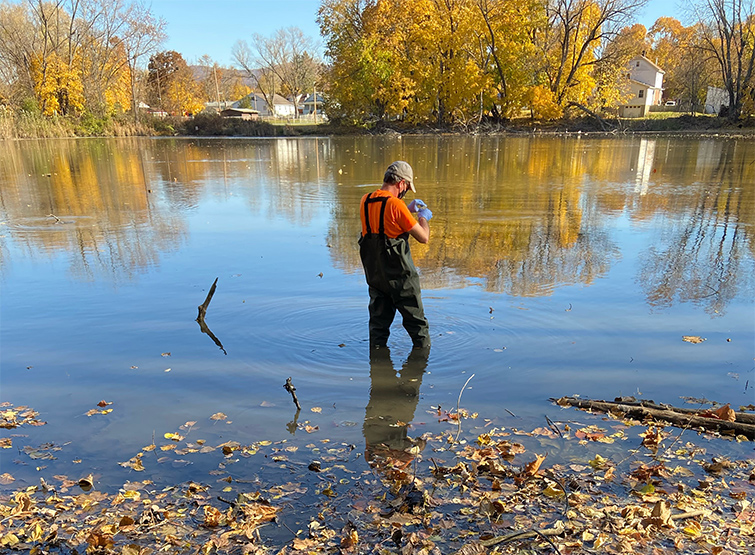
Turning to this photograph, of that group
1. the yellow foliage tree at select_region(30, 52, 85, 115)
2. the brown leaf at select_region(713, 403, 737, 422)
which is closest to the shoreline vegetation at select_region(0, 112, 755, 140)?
the yellow foliage tree at select_region(30, 52, 85, 115)

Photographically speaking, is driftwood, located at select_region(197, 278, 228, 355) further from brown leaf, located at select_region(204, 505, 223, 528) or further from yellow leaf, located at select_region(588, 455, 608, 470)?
yellow leaf, located at select_region(588, 455, 608, 470)

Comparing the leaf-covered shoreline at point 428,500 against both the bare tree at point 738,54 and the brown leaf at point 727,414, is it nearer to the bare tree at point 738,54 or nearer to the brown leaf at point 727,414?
the brown leaf at point 727,414

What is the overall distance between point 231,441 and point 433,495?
1.52 meters

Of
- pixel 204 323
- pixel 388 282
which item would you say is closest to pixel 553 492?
pixel 388 282

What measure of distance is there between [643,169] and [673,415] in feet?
56.2

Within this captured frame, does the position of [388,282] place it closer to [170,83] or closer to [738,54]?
[738,54]

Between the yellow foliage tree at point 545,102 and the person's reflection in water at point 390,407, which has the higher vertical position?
the yellow foliage tree at point 545,102

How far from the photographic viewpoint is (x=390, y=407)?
4.39 meters

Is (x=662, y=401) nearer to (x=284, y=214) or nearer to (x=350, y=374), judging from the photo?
(x=350, y=374)

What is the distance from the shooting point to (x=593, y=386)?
4590mm

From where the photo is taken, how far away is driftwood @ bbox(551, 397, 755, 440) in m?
3.72

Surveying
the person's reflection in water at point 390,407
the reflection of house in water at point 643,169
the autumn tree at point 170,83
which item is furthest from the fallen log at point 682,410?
the autumn tree at point 170,83

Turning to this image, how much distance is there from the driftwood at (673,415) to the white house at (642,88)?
75.6 metres

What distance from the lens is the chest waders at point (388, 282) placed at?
4.86 meters
